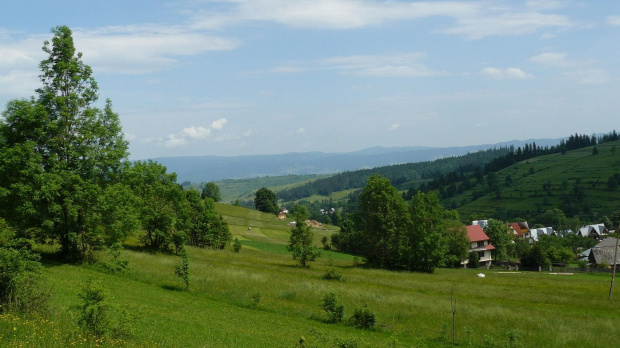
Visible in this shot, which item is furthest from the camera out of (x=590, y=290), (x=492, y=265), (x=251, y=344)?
(x=492, y=265)

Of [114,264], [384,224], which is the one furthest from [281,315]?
[384,224]

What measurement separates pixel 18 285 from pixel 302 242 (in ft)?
151

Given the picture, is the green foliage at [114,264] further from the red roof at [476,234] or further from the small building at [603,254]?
the small building at [603,254]

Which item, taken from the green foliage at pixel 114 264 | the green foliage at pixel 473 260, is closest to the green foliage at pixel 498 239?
the green foliage at pixel 473 260

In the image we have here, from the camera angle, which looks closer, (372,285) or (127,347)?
(127,347)

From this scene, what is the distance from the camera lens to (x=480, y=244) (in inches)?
4675

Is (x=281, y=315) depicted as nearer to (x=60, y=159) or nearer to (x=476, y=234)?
(x=60, y=159)

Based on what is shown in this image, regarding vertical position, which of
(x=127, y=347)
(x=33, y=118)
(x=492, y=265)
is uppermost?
(x=33, y=118)

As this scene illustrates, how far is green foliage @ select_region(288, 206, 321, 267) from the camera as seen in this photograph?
60.7m

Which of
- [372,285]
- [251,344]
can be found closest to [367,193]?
[372,285]

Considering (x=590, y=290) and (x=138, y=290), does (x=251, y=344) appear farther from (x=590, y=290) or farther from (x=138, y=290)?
(x=590, y=290)

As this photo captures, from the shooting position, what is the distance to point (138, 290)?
2839 cm

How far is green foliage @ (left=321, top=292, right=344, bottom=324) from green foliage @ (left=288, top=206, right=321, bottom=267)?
3253 cm

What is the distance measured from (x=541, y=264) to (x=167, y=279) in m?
86.6
